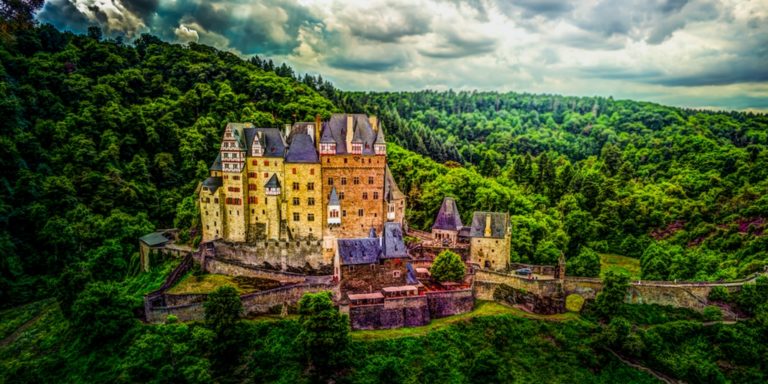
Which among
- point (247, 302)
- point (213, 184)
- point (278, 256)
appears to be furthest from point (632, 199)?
point (247, 302)

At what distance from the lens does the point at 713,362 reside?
50094 mm

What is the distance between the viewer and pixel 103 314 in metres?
47.0

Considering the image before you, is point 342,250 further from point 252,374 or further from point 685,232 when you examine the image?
point 685,232

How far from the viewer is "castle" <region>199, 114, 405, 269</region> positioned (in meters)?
58.0

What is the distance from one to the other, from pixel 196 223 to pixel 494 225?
122 feet

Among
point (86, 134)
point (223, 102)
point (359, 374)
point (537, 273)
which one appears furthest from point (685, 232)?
point (86, 134)

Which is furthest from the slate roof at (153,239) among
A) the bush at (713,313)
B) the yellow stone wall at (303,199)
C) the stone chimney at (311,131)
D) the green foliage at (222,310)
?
the bush at (713,313)

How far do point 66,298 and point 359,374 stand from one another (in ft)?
105

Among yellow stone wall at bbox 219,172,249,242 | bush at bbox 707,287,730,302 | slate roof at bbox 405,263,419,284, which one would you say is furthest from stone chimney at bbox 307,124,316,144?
bush at bbox 707,287,730,302

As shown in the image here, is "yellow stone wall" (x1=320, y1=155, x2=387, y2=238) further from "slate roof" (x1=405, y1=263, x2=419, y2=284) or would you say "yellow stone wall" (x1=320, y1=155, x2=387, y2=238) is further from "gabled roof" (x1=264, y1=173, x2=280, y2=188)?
"slate roof" (x1=405, y1=263, x2=419, y2=284)

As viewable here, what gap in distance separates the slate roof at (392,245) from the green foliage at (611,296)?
67.3ft

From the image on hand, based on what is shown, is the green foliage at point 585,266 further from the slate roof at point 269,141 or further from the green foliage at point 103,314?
the green foliage at point 103,314

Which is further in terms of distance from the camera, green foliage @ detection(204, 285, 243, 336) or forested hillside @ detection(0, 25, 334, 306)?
forested hillside @ detection(0, 25, 334, 306)

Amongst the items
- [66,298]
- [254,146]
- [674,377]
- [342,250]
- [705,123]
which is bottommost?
[674,377]
